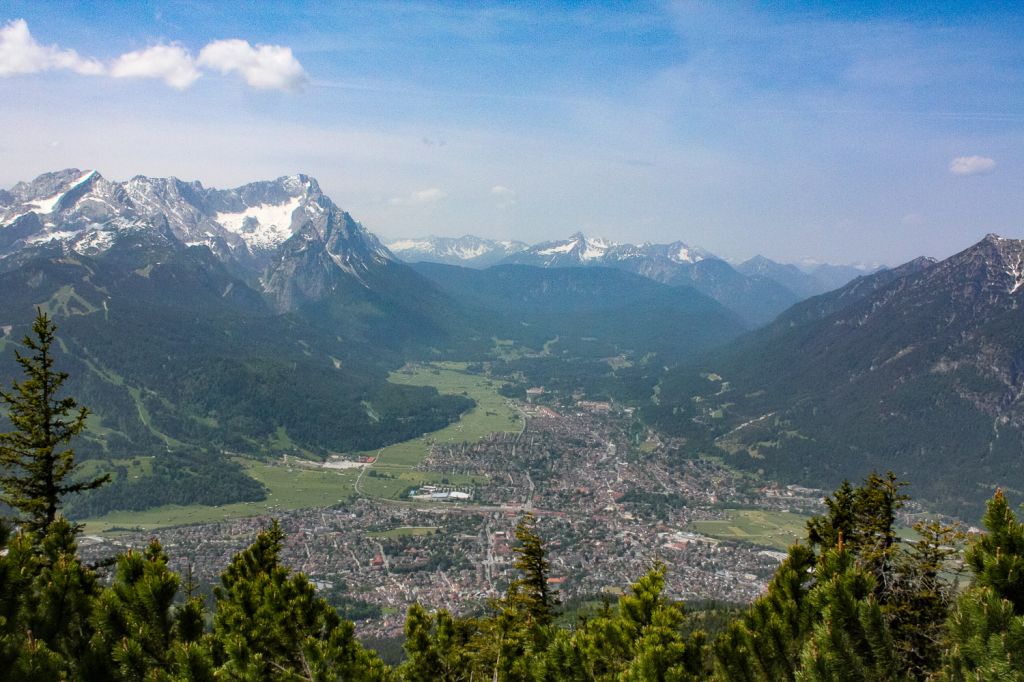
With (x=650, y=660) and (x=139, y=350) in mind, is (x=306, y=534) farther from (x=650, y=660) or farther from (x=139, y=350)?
(x=139, y=350)

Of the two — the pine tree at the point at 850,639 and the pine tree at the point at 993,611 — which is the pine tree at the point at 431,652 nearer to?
the pine tree at the point at 850,639

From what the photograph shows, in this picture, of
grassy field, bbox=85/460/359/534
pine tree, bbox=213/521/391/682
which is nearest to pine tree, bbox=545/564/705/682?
pine tree, bbox=213/521/391/682

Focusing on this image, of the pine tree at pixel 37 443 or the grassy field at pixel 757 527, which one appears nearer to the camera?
the pine tree at pixel 37 443

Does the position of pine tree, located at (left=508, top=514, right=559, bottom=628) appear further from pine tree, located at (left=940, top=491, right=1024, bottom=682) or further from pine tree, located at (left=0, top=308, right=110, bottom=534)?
pine tree, located at (left=940, top=491, right=1024, bottom=682)

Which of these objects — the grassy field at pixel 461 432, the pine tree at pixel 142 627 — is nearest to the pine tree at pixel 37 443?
the pine tree at pixel 142 627

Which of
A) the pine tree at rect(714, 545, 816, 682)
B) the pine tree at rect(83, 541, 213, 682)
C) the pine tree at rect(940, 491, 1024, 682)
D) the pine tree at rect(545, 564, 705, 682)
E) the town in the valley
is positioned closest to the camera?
the pine tree at rect(940, 491, 1024, 682)

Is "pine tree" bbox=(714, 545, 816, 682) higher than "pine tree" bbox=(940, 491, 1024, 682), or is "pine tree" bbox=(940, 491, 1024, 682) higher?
"pine tree" bbox=(940, 491, 1024, 682)
